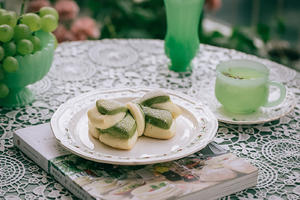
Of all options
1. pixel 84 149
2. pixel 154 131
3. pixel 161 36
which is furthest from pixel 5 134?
pixel 161 36

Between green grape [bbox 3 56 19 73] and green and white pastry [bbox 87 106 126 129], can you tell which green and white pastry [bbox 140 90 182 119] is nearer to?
green and white pastry [bbox 87 106 126 129]

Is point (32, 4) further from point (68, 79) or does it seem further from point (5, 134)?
point (5, 134)

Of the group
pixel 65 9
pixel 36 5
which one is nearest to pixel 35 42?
pixel 36 5

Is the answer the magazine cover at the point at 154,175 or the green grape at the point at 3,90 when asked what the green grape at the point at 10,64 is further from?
the magazine cover at the point at 154,175

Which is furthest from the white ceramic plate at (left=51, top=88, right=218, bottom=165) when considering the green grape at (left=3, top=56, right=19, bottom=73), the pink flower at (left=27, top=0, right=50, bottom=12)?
the pink flower at (left=27, top=0, right=50, bottom=12)

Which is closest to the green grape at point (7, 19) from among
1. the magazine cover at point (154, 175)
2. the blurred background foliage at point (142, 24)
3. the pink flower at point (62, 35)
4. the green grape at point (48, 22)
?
the green grape at point (48, 22)
